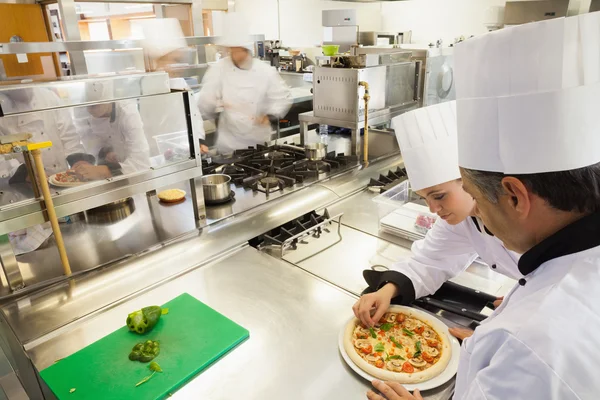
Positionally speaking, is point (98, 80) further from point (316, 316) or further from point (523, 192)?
point (523, 192)

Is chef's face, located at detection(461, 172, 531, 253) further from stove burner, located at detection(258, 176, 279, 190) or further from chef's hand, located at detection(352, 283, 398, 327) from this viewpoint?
stove burner, located at detection(258, 176, 279, 190)

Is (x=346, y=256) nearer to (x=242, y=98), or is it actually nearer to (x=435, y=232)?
(x=435, y=232)

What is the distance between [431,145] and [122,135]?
3.23 ft

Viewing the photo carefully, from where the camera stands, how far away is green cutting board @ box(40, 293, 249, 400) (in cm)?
96

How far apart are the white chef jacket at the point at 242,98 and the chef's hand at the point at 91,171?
1834 mm

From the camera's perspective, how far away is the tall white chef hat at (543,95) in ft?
2.02

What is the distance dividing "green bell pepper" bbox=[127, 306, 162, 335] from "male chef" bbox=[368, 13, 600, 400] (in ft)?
2.82

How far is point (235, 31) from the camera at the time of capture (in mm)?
3271

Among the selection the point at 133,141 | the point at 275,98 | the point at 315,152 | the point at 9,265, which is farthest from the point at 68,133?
the point at 275,98

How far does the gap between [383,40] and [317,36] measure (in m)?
1.49

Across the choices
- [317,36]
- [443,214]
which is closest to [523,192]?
[443,214]

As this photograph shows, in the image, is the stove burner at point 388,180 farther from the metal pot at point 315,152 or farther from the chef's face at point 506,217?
the chef's face at point 506,217

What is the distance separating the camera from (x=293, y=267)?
1490 mm

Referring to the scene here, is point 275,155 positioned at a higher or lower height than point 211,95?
lower
